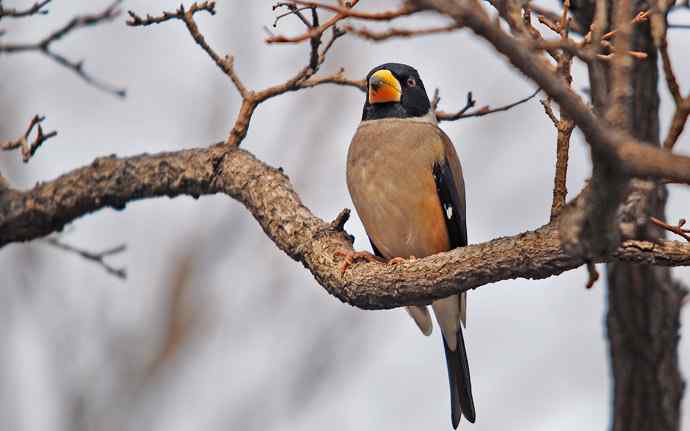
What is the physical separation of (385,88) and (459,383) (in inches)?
66.6

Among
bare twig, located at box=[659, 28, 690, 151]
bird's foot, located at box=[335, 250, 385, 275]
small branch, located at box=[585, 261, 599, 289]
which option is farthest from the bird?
bare twig, located at box=[659, 28, 690, 151]

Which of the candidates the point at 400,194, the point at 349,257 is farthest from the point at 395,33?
the point at 400,194

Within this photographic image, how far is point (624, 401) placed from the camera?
5027 millimetres

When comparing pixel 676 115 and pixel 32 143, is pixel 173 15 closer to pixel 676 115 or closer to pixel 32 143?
pixel 32 143

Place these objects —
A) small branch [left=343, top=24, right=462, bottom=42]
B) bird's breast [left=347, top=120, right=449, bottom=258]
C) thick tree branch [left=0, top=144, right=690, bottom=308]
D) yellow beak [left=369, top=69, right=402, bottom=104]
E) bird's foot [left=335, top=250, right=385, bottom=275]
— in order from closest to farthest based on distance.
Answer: small branch [left=343, top=24, right=462, bottom=42]
thick tree branch [left=0, top=144, right=690, bottom=308]
bird's foot [left=335, top=250, right=385, bottom=275]
bird's breast [left=347, top=120, right=449, bottom=258]
yellow beak [left=369, top=69, right=402, bottom=104]

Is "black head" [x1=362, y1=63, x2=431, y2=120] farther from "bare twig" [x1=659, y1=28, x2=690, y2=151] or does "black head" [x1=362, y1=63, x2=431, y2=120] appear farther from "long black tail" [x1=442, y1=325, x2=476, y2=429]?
"bare twig" [x1=659, y1=28, x2=690, y2=151]

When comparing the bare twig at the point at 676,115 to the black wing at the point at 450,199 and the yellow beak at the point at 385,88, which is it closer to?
the black wing at the point at 450,199

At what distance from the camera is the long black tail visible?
509 centimetres

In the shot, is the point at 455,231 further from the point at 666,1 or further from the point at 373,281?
the point at 666,1

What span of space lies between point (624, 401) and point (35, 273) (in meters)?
3.55

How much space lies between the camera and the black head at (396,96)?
5480 mm

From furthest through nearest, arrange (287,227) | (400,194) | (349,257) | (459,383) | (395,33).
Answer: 1. (459,383)
2. (400,194)
3. (287,227)
4. (349,257)
5. (395,33)

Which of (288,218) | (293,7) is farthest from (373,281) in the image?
(293,7)

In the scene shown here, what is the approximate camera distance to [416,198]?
4.92 metres
